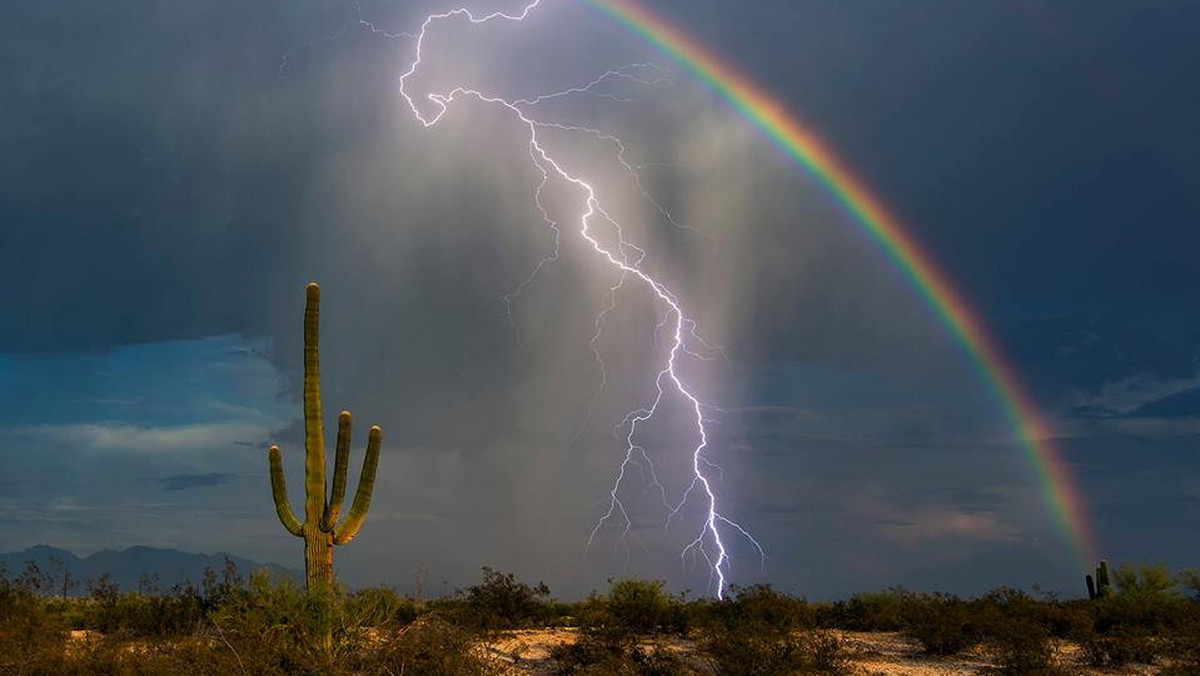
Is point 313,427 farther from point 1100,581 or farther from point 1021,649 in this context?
point 1100,581

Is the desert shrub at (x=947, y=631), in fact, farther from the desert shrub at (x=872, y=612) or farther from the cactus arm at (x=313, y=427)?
the cactus arm at (x=313, y=427)

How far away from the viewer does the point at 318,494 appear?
17.0 m

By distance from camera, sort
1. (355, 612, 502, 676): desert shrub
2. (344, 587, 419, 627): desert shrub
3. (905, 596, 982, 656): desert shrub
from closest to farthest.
Answer: (355, 612, 502, 676): desert shrub
(344, 587, 419, 627): desert shrub
(905, 596, 982, 656): desert shrub

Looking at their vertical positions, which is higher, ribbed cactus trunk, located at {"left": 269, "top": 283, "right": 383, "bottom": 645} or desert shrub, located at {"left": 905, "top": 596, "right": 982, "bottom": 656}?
ribbed cactus trunk, located at {"left": 269, "top": 283, "right": 383, "bottom": 645}

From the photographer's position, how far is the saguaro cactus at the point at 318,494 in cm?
1694

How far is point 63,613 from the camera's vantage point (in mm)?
23703

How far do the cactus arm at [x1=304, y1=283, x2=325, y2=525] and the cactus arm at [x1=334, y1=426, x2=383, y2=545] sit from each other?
0.52m

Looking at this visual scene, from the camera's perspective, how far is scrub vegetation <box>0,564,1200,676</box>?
13367mm

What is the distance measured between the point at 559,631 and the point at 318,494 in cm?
815

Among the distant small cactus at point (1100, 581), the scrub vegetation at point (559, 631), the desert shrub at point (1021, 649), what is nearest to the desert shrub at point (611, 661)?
the scrub vegetation at point (559, 631)

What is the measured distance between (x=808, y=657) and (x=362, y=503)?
847 cm

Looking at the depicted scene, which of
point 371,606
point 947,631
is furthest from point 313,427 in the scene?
point 947,631

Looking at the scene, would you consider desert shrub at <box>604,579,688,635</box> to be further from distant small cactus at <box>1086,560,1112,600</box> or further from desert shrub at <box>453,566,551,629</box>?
distant small cactus at <box>1086,560,1112,600</box>

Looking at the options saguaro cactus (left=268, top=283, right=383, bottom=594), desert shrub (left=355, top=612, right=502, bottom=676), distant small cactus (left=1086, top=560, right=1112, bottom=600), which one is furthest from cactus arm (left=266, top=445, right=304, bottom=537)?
distant small cactus (left=1086, top=560, right=1112, bottom=600)
